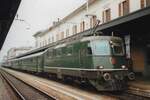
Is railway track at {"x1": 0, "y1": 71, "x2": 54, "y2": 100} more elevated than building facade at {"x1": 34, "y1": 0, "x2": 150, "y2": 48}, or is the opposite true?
building facade at {"x1": 34, "y1": 0, "x2": 150, "y2": 48}

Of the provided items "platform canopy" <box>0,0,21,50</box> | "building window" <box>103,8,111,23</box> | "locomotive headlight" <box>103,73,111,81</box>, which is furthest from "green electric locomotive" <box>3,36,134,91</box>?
"building window" <box>103,8,111,23</box>

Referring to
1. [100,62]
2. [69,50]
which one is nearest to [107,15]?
[69,50]

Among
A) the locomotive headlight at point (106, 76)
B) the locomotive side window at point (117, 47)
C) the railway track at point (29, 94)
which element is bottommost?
the railway track at point (29, 94)

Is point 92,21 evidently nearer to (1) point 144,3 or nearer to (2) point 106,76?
(1) point 144,3

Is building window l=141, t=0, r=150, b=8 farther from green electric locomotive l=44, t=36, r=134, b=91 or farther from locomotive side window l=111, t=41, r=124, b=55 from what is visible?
locomotive side window l=111, t=41, r=124, b=55

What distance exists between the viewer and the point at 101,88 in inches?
688

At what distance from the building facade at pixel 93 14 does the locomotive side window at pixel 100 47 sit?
8.20 meters

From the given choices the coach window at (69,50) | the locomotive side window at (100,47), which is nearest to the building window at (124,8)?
the coach window at (69,50)

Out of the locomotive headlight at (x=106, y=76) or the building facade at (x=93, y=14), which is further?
the building facade at (x=93, y=14)

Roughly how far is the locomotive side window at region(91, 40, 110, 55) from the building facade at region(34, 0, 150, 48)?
26.9ft

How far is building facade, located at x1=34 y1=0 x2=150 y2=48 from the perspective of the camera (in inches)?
1133

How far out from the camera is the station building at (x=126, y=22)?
20.1 meters

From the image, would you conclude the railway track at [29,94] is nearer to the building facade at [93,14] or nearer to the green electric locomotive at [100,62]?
the green electric locomotive at [100,62]

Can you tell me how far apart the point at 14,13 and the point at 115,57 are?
7.94 metres
